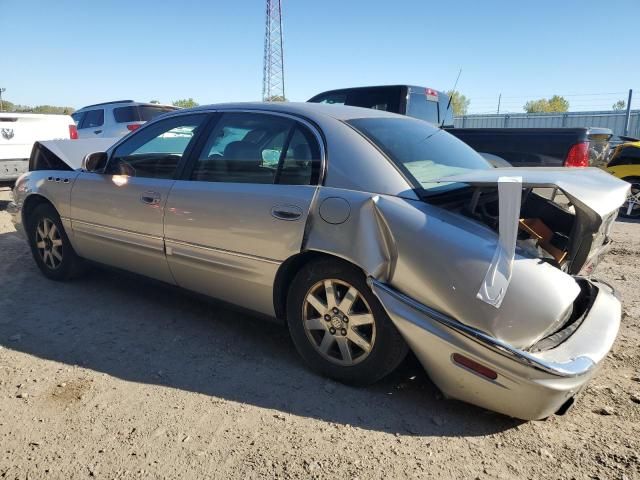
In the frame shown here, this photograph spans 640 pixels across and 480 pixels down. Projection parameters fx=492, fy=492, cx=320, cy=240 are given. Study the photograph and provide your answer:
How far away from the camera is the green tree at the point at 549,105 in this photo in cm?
5593

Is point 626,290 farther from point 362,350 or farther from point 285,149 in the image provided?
point 285,149

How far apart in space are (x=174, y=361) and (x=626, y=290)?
409 centimetres

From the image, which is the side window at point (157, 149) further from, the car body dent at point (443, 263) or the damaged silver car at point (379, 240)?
the car body dent at point (443, 263)

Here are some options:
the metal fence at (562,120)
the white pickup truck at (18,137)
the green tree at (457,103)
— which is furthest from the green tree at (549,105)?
the white pickup truck at (18,137)

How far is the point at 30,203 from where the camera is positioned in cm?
471

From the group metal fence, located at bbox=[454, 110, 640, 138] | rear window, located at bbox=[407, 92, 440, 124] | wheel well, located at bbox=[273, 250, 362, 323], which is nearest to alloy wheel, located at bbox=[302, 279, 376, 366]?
wheel well, located at bbox=[273, 250, 362, 323]

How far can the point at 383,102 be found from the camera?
854 centimetres

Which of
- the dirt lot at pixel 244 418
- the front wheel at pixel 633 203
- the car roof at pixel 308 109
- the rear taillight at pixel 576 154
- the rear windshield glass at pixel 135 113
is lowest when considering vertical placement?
the dirt lot at pixel 244 418

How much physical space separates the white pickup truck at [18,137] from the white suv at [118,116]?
2.17m

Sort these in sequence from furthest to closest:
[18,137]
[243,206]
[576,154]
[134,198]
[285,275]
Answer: [18,137] → [576,154] → [134,198] → [243,206] → [285,275]

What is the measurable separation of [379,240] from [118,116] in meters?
9.92

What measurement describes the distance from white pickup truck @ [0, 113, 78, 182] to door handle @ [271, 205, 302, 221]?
6.89m

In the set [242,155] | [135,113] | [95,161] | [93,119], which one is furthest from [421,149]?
[93,119]

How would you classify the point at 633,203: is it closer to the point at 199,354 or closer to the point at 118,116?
the point at 199,354
